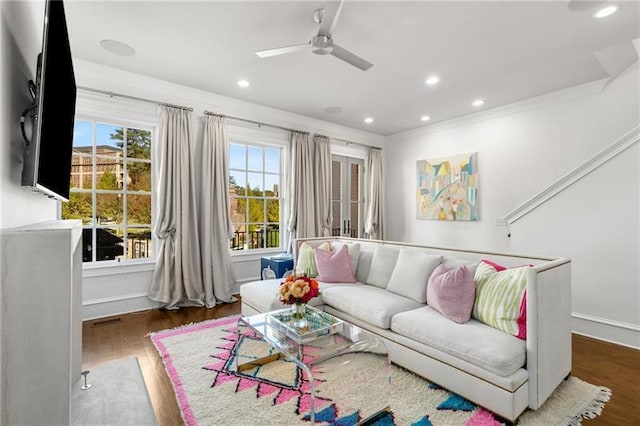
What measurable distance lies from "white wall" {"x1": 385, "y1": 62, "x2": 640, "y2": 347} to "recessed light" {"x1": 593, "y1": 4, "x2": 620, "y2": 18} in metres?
1.31

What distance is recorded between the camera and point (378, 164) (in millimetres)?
6105

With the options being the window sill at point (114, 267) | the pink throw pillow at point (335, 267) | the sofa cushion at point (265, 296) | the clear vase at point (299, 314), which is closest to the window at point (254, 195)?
the window sill at point (114, 267)

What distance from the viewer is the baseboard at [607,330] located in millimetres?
2865

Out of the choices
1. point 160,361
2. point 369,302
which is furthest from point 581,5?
point 160,361

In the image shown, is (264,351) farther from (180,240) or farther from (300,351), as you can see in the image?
(180,240)

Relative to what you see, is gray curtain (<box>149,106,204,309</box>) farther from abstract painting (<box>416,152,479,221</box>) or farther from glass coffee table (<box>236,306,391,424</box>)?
abstract painting (<box>416,152,479,221</box>)

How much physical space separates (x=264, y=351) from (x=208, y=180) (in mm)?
2376

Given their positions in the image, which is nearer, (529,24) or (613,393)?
(613,393)

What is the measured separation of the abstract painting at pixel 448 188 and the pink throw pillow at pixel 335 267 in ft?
8.38

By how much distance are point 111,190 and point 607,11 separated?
5102 millimetres

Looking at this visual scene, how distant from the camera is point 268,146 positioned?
16.1 feet

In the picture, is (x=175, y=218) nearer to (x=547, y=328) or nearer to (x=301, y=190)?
(x=301, y=190)

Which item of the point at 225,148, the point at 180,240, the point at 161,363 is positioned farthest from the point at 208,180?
the point at 161,363

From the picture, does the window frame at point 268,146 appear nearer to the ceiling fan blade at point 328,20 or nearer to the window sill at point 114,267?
the window sill at point 114,267
